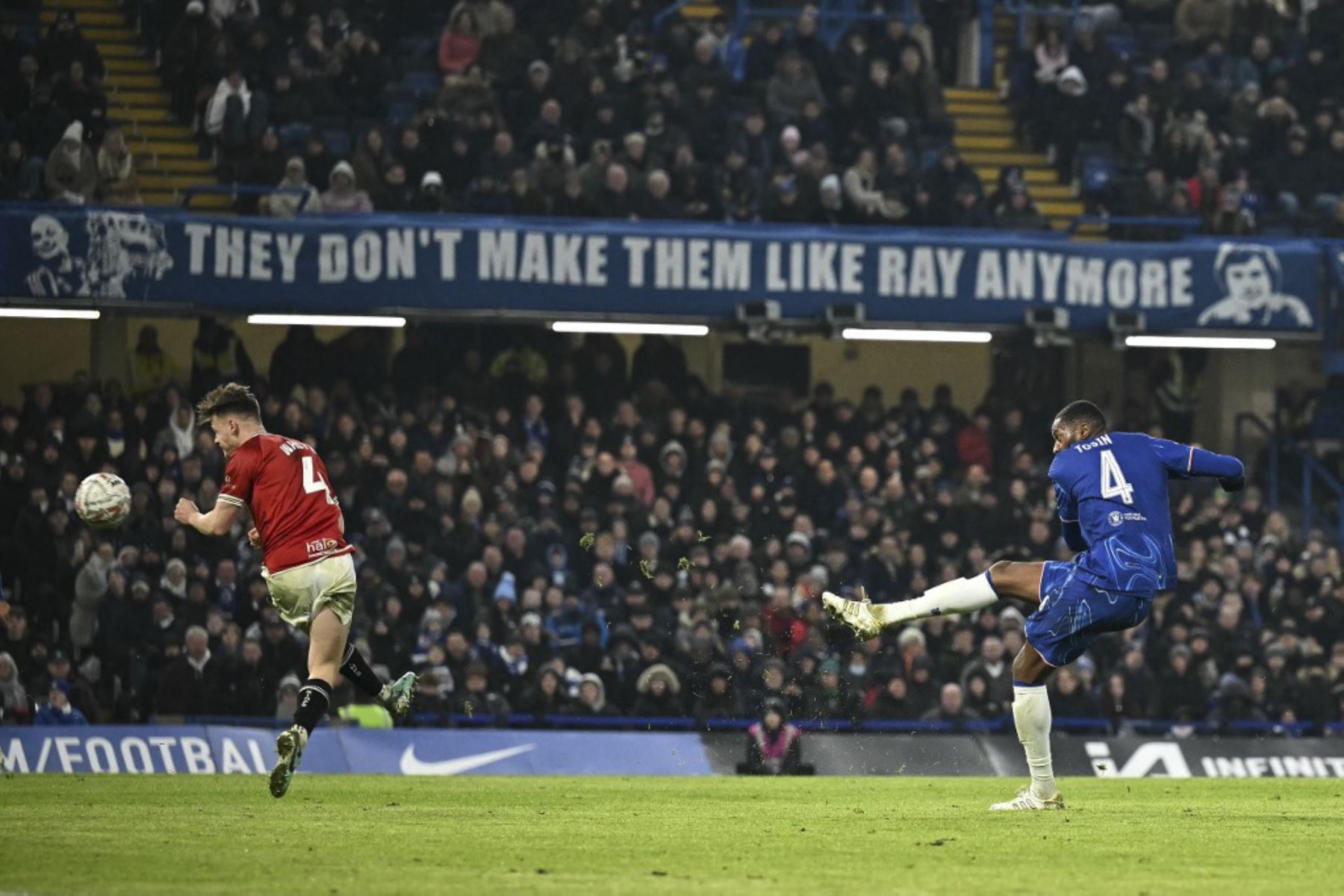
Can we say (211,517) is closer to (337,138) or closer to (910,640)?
(910,640)


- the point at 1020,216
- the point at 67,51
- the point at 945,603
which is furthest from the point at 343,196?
the point at 945,603

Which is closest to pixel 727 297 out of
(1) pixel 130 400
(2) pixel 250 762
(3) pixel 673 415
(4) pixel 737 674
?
(3) pixel 673 415

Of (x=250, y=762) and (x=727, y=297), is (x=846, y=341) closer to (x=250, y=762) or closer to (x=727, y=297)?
(x=727, y=297)

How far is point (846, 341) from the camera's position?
27.4 metres

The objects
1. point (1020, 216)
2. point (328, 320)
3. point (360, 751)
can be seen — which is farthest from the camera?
point (1020, 216)

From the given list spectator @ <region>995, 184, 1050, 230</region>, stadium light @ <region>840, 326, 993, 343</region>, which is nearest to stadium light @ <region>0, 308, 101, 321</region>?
stadium light @ <region>840, 326, 993, 343</region>

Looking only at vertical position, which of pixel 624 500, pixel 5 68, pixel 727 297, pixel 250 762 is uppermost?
pixel 5 68

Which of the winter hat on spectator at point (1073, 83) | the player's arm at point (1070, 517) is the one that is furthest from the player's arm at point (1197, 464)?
the winter hat on spectator at point (1073, 83)

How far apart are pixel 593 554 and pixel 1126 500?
11088 mm

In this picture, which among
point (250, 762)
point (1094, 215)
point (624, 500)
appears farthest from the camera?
point (1094, 215)

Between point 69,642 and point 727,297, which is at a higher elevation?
point 727,297

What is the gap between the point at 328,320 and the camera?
2266 cm

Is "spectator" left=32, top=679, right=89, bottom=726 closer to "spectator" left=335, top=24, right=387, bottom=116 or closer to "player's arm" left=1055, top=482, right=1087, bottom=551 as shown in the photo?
"spectator" left=335, top=24, right=387, bottom=116

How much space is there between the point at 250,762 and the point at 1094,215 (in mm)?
12177
